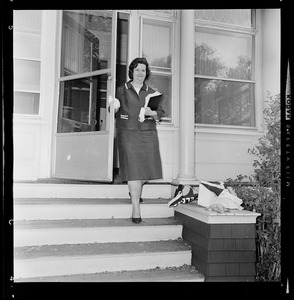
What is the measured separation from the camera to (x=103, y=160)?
281cm

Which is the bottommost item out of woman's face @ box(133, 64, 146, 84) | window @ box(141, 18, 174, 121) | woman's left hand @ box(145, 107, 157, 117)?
woman's left hand @ box(145, 107, 157, 117)

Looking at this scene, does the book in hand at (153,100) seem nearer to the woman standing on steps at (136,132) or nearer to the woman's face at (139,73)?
the woman standing on steps at (136,132)

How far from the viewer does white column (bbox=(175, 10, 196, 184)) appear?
116 inches

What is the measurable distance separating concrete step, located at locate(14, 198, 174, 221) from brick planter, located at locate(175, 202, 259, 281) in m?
0.63

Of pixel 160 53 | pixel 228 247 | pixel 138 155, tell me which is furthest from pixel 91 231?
pixel 160 53

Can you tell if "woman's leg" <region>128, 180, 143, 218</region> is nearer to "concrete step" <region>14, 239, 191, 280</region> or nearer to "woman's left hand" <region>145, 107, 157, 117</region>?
"concrete step" <region>14, 239, 191, 280</region>

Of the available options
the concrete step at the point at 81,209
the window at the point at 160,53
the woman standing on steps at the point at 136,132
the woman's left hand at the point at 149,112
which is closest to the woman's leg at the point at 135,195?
the woman standing on steps at the point at 136,132

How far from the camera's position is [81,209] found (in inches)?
97.3

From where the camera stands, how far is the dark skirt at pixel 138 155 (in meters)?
2.47

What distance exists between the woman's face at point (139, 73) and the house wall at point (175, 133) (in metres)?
0.92

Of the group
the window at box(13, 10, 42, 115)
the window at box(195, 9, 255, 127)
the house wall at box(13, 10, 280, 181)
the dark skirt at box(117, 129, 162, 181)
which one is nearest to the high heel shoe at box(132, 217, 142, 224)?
the dark skirt at box(117, 129, 162, 181)

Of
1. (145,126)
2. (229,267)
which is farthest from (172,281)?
(145,126)
